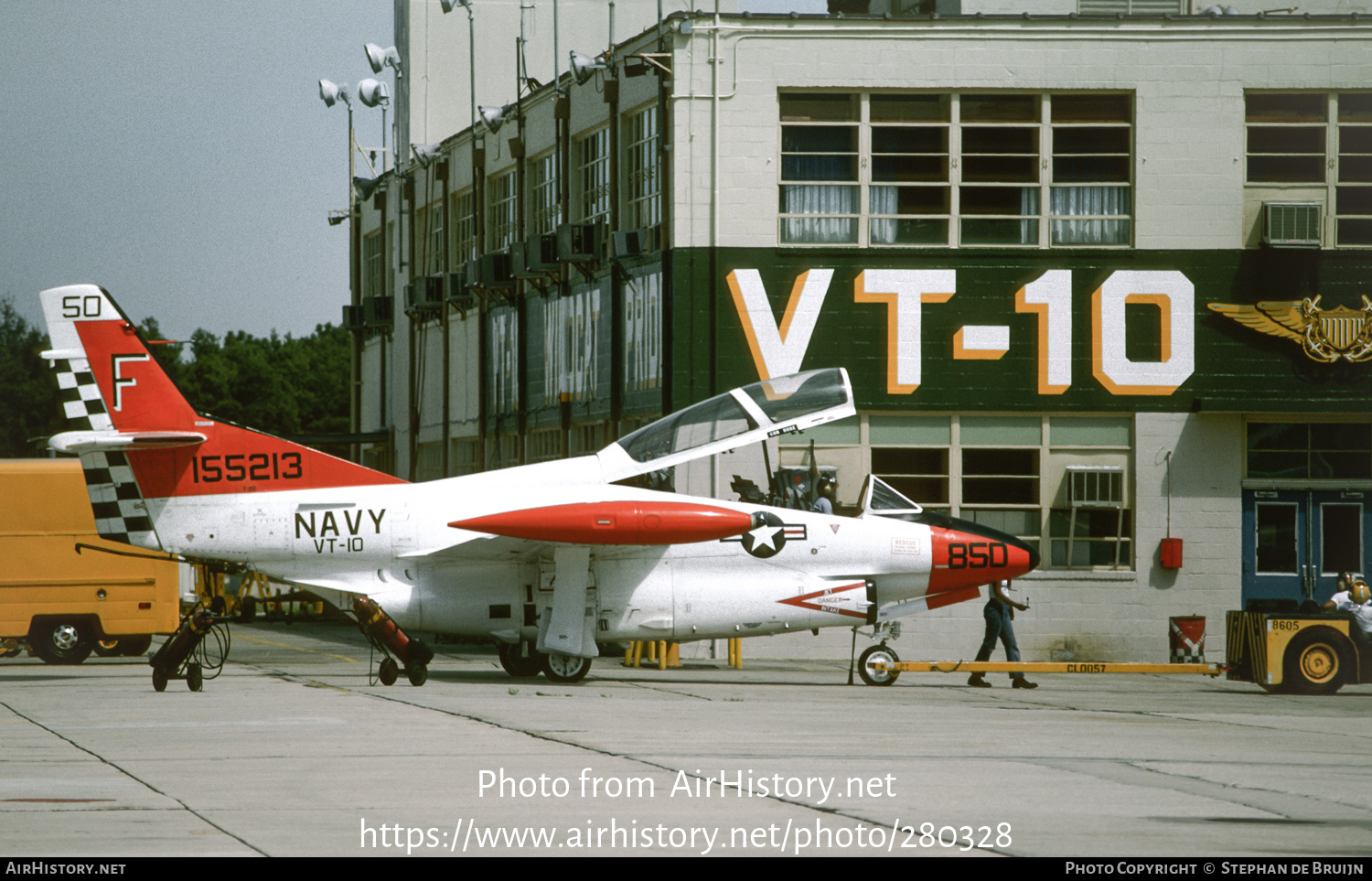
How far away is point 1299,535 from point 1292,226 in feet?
16.8

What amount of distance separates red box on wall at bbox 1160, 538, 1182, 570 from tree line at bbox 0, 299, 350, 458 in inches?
2449

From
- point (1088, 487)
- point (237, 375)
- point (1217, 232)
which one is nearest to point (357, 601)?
point (1088, 487)

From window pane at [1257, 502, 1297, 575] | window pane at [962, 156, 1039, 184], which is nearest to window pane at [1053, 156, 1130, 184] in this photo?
window pane at [962, 156, 1039, 184]

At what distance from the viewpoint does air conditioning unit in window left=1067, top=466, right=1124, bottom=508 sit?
88.8ft

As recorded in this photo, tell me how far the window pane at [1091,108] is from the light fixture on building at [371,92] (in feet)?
67.2

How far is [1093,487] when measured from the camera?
27.1m

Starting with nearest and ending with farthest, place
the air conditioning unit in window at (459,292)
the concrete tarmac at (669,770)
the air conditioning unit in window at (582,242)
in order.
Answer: the concrete tarmac at (669,770), the air conditioning unit in window at (582,242), the air conditioning unit in window at (459,292)

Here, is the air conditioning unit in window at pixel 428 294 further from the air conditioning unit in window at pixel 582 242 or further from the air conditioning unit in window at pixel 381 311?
the air conditioning unit in window at pixel 582 242

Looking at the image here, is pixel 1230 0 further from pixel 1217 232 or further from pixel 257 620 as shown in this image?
pixel 257 620

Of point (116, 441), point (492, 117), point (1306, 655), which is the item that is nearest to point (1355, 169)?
point (1306, 655)

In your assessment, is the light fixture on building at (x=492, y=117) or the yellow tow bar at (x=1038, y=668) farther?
the light fixture on building at (x=492, y=117)

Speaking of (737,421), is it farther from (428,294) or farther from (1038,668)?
(428,294)

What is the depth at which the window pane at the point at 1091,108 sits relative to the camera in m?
27.5

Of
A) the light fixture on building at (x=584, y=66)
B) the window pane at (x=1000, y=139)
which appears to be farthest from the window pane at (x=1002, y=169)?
the light fixture on building at (x=584, y=66)
